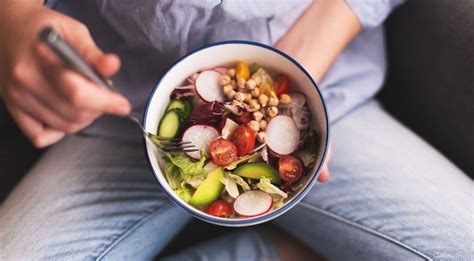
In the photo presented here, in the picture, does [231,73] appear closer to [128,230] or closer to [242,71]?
[242,71]

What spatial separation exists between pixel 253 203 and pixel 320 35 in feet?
1.34

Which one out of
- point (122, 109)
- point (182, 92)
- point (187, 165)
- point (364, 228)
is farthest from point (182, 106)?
A: point (364, 228)

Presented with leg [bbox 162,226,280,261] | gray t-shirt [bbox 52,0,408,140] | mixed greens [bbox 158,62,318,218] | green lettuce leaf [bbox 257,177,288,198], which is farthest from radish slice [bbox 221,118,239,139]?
leg [bbox 162,226,280,261]

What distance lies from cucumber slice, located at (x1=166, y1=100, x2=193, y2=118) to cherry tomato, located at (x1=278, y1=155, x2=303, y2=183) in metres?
0.20

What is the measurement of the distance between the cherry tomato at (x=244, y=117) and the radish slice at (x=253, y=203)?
13 centimetres

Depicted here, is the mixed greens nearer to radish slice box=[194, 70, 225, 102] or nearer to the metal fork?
radish slice box=[194, 70, 225, 102]

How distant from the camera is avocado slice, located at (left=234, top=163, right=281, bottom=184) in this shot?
80 centimetres

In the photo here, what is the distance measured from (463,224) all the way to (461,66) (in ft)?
1.06

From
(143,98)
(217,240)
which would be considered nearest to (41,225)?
(143,98)

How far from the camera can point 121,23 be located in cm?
92

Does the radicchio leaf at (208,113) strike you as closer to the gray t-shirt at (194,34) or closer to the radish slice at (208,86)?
the radish slice at (208,86)

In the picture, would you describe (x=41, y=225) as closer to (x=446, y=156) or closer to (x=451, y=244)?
(x=451, y=244)

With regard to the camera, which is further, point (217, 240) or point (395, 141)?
point (217, 240)

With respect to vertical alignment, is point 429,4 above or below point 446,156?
above
